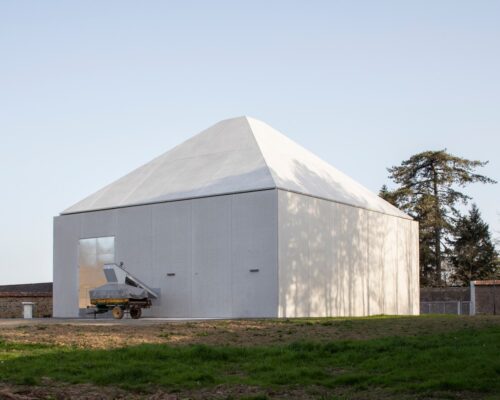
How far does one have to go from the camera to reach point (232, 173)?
104 feet

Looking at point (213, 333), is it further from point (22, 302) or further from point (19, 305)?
point (19, 305)

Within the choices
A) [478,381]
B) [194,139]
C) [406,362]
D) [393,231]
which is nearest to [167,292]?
[194,139]

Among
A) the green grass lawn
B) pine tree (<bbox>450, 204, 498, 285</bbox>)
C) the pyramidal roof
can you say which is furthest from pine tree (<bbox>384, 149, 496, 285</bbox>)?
the green grass lawn

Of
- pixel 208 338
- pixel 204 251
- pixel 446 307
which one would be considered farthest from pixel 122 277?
pixel 446 307

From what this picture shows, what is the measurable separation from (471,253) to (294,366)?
4780cm

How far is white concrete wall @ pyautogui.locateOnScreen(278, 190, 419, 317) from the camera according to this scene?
29547mm

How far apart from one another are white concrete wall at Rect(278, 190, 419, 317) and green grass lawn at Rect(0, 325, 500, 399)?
14.3 m

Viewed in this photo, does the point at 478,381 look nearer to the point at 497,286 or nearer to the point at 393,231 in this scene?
the point at 393,231

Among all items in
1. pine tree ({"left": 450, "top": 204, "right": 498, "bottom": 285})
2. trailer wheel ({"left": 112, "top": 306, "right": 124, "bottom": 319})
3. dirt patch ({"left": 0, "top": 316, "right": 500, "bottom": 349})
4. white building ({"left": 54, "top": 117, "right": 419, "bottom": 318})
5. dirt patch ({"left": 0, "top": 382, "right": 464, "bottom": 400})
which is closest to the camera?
dirt patch ({"left": 0, "top": 382, "right": 464, "bottom": 400})

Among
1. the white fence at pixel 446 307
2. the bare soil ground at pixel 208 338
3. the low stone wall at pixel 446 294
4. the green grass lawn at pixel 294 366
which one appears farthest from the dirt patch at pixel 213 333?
the low stone wall at pixel 446 294

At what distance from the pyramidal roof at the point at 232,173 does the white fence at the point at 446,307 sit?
6.79m

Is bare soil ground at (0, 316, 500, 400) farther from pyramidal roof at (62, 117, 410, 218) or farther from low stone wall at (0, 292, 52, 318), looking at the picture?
low stone wall at (0, 292, 52, 318)

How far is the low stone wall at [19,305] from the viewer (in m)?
36.1

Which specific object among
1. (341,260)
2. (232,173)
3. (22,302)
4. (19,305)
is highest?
(232,173)
